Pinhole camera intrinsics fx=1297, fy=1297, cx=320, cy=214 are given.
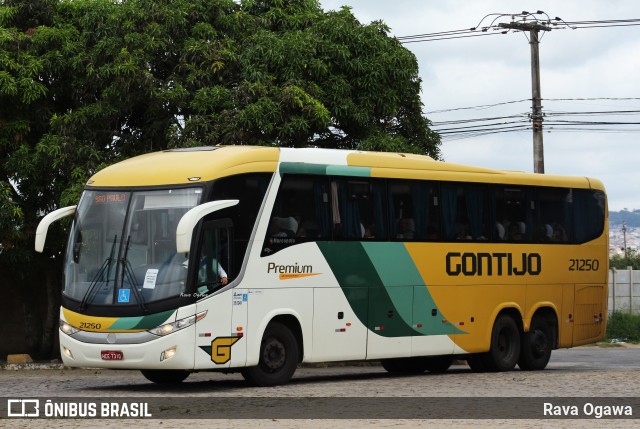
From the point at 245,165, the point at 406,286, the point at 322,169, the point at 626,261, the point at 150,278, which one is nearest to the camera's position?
the point at 150,278

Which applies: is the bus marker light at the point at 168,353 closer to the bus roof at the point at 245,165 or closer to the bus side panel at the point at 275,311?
the bus side panel at the point at 275,311

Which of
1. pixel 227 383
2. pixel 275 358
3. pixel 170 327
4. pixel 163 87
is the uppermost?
pixel 163 87

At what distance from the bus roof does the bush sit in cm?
2335

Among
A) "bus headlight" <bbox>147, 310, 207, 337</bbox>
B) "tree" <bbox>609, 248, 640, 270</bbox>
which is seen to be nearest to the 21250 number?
"bus headlight" <bbox>147, 310, 207, 337</bbox>

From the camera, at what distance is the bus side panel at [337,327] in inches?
770

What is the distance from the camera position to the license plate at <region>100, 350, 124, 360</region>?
1752cm

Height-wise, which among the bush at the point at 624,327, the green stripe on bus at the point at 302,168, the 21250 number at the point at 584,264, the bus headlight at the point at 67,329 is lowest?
the bush at the point at 624,327

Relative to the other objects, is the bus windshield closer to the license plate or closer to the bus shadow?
the license plate

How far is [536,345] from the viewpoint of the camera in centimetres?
2411

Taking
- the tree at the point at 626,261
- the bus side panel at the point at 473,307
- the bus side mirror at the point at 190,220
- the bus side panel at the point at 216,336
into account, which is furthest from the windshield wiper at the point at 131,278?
the tree at the point at 626,261

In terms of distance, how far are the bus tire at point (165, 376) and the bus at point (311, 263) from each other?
0.04 metres

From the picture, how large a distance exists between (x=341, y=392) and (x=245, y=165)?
3.51 metres

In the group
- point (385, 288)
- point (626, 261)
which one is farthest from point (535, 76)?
point (626, 261)

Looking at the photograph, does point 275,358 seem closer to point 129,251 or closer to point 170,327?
point 170,327
